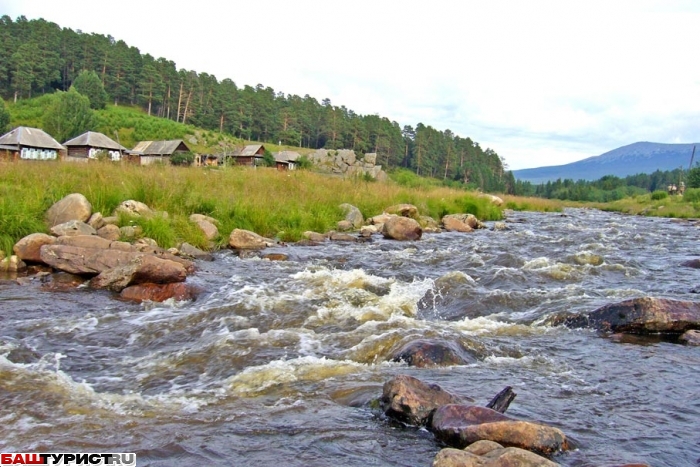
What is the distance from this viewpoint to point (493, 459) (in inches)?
118

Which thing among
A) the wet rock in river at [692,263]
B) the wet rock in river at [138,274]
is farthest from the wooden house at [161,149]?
the wet rock in river at [692,263]

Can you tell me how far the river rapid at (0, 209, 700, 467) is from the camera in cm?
359

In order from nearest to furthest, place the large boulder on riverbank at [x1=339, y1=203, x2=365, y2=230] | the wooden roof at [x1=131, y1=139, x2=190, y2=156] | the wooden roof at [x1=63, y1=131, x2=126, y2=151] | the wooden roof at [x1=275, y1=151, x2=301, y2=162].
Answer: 1. the large boulder on riverbank at [x1=339, y1=203, x2=365, y2=230]
2. the wooden roof at [x1=63, y1=131, x2=126, y2=151]
3. the wooden roof at [x1=131, y1=139, x2=190, y2=156]
4. the wooden roof at [x1=275, y1=151, x2=301, y2=162]

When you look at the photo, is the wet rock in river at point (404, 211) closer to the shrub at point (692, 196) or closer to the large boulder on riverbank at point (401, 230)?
the large boulder on riverbank at point (401, 230)

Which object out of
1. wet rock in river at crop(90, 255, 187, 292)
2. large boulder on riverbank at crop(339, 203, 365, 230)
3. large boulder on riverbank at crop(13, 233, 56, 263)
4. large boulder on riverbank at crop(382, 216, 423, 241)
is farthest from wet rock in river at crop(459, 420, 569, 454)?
large boulder on riverbank at crop(339, 203, 365, 230)

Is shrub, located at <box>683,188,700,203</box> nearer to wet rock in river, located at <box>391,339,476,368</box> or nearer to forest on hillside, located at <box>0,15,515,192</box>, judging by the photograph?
wet rock in river, located at <box>391,339,476,368</box>

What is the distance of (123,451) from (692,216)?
38908mm

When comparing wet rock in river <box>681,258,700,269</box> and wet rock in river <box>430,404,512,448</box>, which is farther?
wet rock in river <box>681,258,700,269</box>

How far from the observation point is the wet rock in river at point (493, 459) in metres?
2.96

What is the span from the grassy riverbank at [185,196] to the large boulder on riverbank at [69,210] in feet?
0.71

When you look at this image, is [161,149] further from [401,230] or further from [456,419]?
[456,419]

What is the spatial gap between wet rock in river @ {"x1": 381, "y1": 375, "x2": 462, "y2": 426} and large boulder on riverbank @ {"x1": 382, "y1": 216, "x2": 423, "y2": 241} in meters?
11.5

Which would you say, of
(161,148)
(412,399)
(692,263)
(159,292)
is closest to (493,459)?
(412,399)

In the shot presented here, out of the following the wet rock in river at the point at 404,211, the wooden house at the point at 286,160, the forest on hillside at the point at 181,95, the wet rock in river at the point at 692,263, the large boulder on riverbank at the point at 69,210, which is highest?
the forest on hillside at the point at 181,95
